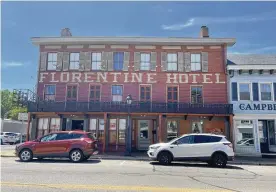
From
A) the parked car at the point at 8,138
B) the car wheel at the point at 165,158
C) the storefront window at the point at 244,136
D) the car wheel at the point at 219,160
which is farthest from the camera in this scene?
the parked car at the point at 8,138

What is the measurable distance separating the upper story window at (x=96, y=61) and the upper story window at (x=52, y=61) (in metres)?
3.37

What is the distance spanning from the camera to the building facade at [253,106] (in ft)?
60.8

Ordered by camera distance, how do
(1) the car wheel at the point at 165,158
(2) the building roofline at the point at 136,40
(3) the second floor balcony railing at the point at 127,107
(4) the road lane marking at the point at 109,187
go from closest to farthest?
(4) the road lane marking at the point at 109,187
(1) the car wheel at the point at 165,158
(3) the second floor balcony railing at the point at 127,107
(2) the building roofline at the point at 136,40

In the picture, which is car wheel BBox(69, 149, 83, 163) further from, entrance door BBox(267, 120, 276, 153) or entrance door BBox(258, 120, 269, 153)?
entrance door BBox(267, 120, 276, 153)

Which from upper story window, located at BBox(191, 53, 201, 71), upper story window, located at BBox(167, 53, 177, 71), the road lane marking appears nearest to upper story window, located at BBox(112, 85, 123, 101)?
upper story window, located at BBox(167, 53, 177, 71)

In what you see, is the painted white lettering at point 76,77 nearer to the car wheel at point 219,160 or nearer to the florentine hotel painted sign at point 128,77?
the florentine hotel painted sign at point 128,77

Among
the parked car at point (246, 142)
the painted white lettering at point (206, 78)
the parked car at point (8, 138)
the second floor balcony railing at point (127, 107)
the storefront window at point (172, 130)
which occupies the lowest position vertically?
the parked car at point (8, 138)

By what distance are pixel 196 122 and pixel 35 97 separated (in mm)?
13433

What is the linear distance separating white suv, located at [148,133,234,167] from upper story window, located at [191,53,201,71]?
Result: 8.71 meters

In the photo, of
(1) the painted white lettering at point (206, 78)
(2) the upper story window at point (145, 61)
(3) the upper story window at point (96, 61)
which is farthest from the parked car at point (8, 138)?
(1) the painted white lettering at point (206, 78)

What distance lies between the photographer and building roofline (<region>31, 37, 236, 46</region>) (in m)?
19.7

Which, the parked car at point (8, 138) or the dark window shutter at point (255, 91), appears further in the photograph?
the parked car at point (8, 138)

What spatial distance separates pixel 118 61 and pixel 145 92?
11.8ft

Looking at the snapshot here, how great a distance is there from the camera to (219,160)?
12398mm
